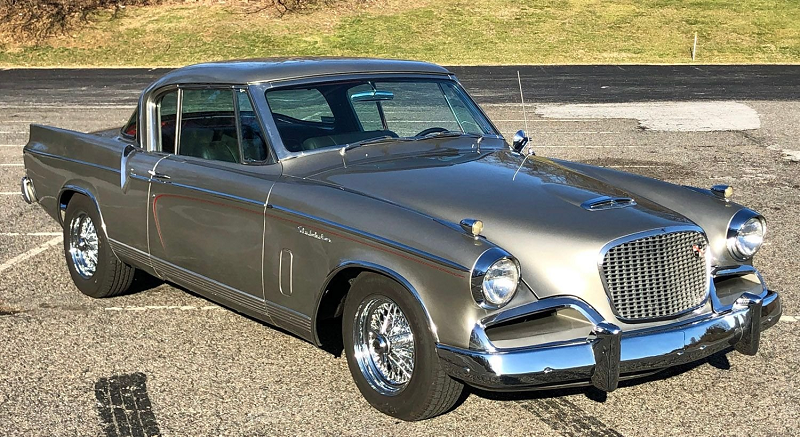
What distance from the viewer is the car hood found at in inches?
171

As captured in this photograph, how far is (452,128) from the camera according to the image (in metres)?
5.93

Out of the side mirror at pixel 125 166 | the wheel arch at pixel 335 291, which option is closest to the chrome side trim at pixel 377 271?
the wheel arch at pixel 335 291

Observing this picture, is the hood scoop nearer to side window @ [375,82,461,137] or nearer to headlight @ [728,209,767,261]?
headlight @ [728,209,767,261]

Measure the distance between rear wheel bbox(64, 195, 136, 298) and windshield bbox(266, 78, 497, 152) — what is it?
175 centimetres

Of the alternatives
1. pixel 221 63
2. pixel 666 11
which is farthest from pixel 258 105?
pixel 666 11

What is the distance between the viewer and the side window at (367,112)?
225 inches

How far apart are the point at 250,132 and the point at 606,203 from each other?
204cm

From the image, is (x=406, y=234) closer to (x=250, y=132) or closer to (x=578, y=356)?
(x=578, y=356)

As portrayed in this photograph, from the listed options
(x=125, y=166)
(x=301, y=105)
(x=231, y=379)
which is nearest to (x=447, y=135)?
(x=301, y=105)

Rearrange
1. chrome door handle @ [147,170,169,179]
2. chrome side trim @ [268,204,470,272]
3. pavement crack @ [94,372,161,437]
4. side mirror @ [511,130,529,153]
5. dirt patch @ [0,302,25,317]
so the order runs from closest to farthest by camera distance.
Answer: chrome side trim @ [268,204,470,272] < pavement crack @ [94,372,161,437] < chrome door handle @ [147,170,169,179] < side mirror @ [511,130,529,153] < dirt patch @ [0,302,25,317]

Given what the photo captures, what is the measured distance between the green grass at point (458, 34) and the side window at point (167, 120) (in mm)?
25936

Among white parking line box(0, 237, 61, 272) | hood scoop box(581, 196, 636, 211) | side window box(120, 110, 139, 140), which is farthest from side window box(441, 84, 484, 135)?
white parking line box(0, 237, 61, 272)

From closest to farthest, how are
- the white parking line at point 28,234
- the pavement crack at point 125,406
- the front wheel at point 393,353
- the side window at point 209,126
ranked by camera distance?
the front wheel at point 393,353
the pavement crack at point 125,406
the side window at point 209,126
the white parking line at point 28,234

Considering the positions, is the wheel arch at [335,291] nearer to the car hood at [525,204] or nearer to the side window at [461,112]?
Answer: the car hood at [525,204]
